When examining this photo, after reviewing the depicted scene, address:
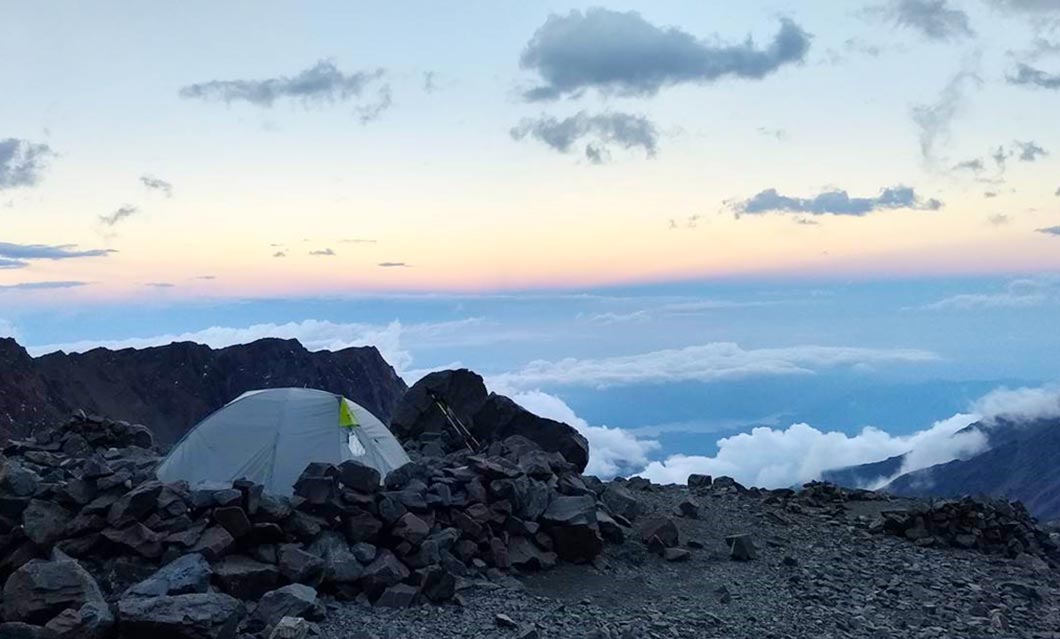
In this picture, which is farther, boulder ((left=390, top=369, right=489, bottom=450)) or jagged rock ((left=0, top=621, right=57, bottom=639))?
boulder ((left=390, top=369, right=489, bottom=450))

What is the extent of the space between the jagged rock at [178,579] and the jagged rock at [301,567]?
1055mm

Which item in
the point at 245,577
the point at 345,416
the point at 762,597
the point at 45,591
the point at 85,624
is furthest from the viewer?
the point at 345,416

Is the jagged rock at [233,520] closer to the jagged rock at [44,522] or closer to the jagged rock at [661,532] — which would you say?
the jagged rock at [44,522]

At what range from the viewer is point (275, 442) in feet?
59.1

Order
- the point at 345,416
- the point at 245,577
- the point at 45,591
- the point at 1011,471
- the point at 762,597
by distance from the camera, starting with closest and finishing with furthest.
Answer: the point at 45,591 < the point at 245,577 < the point at 762,597 < the point at 345,416 < the point at 1011,471

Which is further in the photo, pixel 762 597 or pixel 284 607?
pixel 762 597

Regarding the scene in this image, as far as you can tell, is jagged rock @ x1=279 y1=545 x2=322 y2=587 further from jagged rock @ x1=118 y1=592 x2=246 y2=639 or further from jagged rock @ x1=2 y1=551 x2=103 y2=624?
jagged rock @ x1=2 y1=551 x2=103 y2=624

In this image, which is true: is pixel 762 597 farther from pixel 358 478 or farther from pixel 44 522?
pixel 44 522

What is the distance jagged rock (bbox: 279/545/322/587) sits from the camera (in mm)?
14438

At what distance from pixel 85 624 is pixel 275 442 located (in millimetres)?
6002

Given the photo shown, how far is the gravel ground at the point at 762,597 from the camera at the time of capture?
14.0m

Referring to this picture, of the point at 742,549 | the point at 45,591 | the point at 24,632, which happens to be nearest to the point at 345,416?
the point at 45,591

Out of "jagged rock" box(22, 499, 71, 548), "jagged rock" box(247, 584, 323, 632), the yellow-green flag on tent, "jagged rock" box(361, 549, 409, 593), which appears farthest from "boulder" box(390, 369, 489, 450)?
"jagged rock" box(247, 584, 323, 632)

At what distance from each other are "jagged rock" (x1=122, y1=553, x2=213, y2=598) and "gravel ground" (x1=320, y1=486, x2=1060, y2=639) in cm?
184
